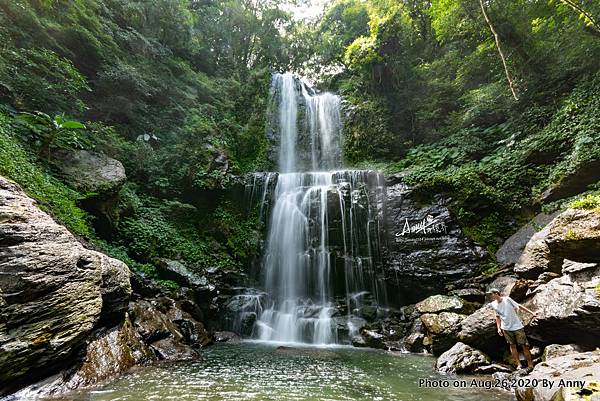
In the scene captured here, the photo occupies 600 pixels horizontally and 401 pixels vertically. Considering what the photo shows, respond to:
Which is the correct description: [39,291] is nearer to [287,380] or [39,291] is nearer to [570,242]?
[287,380]

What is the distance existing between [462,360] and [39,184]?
9.97 m

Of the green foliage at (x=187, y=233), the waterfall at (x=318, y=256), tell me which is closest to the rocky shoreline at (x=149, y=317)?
the waterfall at (x=318, y=256)

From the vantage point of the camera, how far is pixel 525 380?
396 cm

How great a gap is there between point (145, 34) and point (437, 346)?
17.4 m

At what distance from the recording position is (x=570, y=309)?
4.86 metres

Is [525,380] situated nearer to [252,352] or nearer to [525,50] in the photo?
[252,352]

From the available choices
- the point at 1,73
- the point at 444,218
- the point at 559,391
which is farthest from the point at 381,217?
the point at 1,73

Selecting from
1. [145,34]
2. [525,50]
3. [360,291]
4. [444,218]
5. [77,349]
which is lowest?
[77,349]

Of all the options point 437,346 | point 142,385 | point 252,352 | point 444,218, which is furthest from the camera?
point 444,218

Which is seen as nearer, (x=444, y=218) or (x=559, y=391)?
(x=559, y=391)

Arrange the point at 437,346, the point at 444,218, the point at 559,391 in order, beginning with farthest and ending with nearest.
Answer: the point at 444,218 < the point at 437,346 < the point at 559,391

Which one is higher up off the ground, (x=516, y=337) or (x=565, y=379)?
(x=516, y=337)

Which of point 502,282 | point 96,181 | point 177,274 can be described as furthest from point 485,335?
point 96,181

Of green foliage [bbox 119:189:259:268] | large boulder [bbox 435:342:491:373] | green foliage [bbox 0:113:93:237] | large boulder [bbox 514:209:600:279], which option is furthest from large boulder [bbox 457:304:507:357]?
green foliage [bbox 0:113:93:237]
